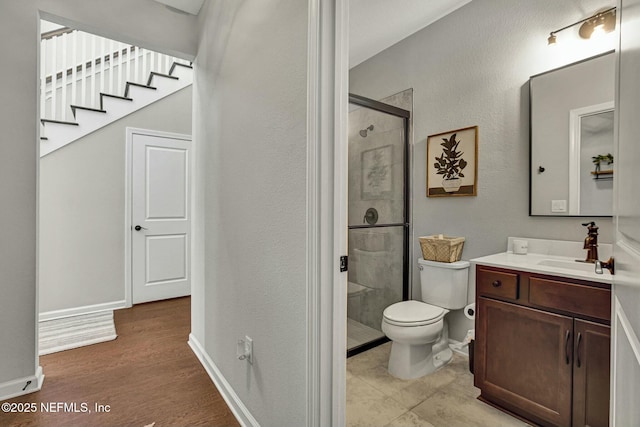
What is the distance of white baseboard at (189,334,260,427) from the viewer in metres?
1.60

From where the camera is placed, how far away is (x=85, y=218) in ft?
10.8

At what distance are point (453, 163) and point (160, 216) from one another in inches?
131

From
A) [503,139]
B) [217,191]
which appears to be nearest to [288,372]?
[217,191]

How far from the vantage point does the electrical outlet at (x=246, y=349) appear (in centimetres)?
156

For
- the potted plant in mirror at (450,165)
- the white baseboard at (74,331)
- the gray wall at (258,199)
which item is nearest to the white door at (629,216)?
the gray wall at (258,199)

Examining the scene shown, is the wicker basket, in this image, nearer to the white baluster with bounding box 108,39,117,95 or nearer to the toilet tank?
the toilet tank

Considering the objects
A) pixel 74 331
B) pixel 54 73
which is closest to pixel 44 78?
pixel 54 73

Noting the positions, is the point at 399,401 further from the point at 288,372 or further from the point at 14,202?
the point at 14,202

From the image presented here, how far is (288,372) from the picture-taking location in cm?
127

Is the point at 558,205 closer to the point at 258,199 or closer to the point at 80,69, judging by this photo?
the point at 258,199

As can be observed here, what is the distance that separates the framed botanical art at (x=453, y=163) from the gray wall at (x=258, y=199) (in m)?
1.68

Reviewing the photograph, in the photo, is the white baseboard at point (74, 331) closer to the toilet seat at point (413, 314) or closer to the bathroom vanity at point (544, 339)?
the toilet seat at point (413, 314)

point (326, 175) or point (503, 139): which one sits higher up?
point (503, 139)

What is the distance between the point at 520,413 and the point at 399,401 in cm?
64
